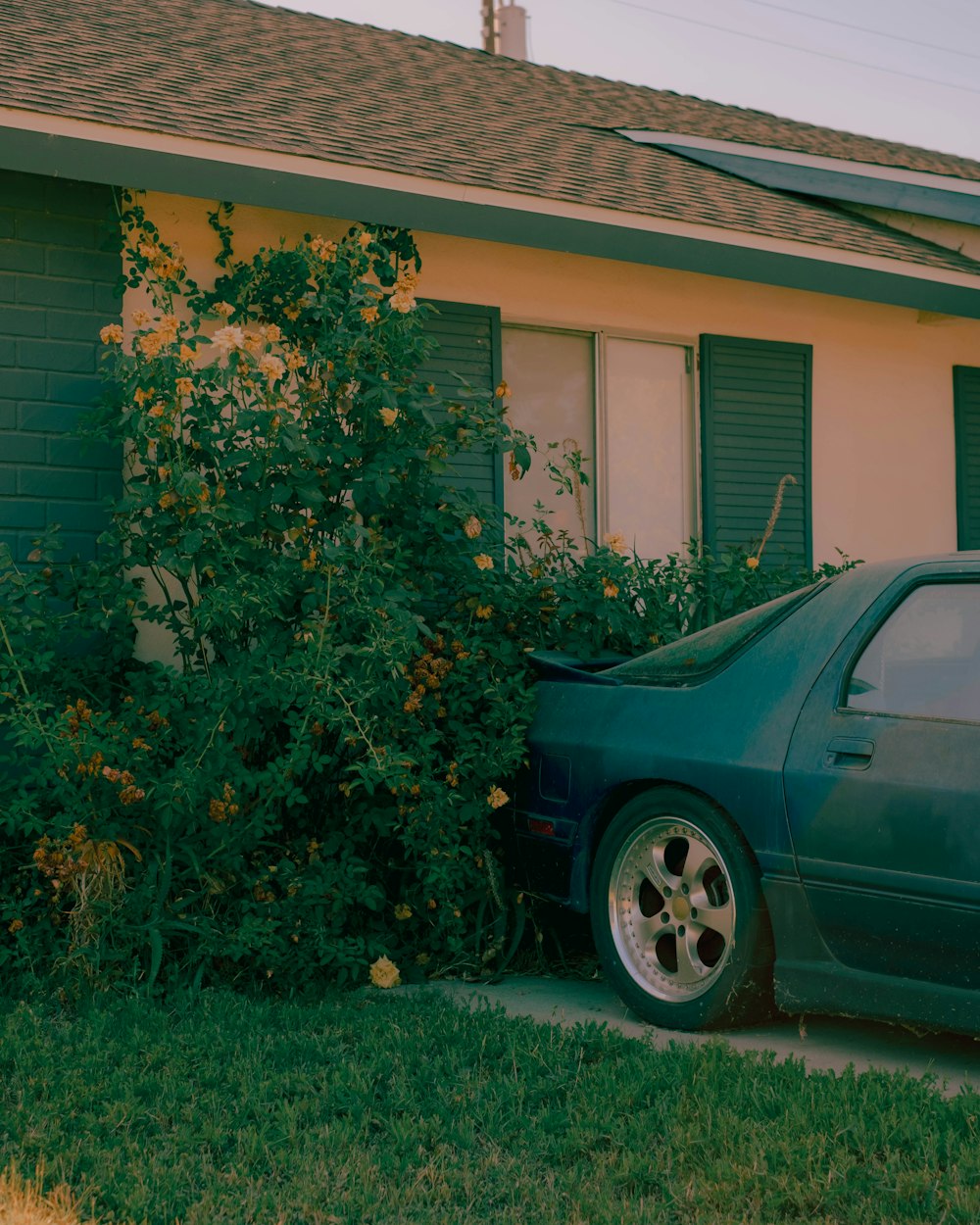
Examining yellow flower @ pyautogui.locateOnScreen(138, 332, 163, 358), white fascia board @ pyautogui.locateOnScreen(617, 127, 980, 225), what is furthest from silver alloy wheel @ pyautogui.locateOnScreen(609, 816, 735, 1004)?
white fascia board @ pyautogui.locateOnScreen(617, 127, 980, 225)

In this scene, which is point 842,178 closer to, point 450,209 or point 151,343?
point 450,209

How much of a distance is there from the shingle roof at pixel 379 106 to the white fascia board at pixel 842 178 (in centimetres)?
12

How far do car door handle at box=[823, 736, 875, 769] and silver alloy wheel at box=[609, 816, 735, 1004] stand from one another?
52cm

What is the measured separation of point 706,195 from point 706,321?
734 mm

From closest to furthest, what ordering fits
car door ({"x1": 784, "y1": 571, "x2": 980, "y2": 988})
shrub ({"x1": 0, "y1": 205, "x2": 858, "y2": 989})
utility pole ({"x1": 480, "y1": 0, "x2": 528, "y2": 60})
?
1. car door ({"x1": 784, "y1": 571, "x2": 980, "y2": 988})
2. shrub ({"x1": 0, "y1": 205, "x2": 858, "y2": 989})
3. utility pole ({"x1": 480, "y1": 0, "x2": 528, "y2": 60})

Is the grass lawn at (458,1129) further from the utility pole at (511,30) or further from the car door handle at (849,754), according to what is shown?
the utility pole at (511,30)

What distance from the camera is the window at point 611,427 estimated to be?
322 inches

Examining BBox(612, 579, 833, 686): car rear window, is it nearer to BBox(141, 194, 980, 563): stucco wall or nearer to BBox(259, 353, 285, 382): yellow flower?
BBox(259, 353, 285, 382): yellow flower

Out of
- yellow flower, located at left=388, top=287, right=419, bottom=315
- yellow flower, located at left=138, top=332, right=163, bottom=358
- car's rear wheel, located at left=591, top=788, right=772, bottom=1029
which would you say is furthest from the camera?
yellow flower, located at left=388, top=287, right=419, bottom=315

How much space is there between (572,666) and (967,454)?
496cm

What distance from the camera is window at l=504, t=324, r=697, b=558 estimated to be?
8.17 meters

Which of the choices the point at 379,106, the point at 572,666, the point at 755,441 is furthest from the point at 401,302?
the point at 755,441

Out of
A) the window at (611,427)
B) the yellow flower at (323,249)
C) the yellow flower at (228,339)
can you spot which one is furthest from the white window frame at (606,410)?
the yellow flower at (228,339)

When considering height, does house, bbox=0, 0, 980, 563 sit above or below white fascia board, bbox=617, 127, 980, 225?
below
